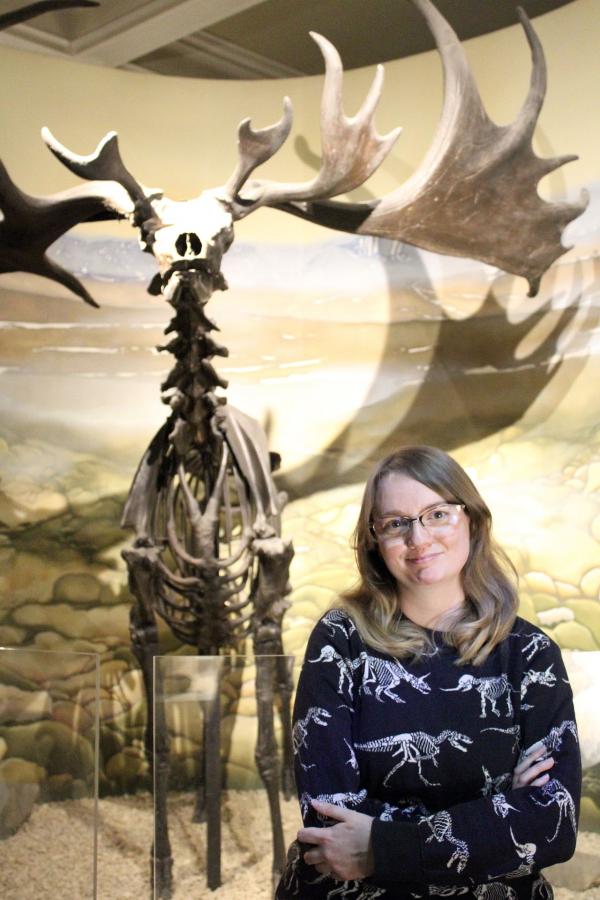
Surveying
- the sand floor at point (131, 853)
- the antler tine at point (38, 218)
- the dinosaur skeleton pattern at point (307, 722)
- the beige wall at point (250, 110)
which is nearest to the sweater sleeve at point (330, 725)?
the dinosaur skeleton pattern at point (307, 722)

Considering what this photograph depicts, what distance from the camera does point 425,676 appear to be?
1.77 m

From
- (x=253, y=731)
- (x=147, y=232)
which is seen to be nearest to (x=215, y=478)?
(x=147, y=232)

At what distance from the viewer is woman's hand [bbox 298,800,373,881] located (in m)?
1.64

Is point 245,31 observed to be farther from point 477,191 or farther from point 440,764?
point 440,764

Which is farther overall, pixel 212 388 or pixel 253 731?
pixel 212 388

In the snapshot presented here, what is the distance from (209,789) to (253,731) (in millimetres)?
302

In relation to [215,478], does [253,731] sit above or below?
below

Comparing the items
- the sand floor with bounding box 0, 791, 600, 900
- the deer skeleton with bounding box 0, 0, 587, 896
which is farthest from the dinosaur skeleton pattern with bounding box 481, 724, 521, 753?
the deer skeleton with bounding box 0, 0, 587, 896

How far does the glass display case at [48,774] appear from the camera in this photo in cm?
251

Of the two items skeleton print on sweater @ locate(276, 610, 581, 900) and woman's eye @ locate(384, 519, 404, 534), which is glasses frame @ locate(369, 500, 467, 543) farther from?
skeleton print on sweater @ locate(276, 610, 581, 900)

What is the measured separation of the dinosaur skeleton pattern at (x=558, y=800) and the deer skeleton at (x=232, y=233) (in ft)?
7.85

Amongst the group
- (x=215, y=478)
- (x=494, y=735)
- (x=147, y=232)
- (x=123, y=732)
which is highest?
(x=147, y=232)

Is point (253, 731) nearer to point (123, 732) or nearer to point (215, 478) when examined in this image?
point (215, 478)

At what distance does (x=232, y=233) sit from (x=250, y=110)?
1989 mm
